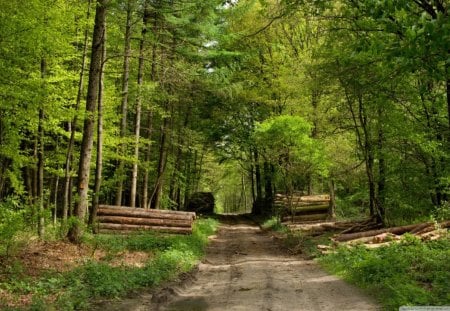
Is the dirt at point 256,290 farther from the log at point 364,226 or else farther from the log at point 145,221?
the log at point 145,221

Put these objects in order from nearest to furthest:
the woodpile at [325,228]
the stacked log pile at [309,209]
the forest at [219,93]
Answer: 1. the forest at [219,93]
2. the woodpile at [325,228]
3. the stacked log pile at [309,209]

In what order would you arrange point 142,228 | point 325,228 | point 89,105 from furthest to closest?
point 325,228 < point 142,228 < point 89,105

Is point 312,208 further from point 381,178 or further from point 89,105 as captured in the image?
point 89,105

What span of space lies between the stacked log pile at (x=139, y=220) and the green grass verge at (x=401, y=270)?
26.3ft

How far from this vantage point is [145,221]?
19391 millimetres

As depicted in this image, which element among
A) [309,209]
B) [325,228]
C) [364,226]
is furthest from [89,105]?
[309,209]

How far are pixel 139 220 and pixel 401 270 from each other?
12.3 m

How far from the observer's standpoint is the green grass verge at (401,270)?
767 centimetres

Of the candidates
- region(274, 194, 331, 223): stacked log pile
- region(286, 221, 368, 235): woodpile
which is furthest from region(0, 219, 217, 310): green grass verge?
region(274, 194, 331, 223): stacked log pile

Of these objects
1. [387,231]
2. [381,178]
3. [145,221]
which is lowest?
[145,221]

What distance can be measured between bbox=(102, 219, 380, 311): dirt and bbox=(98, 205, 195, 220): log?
524 centimetres

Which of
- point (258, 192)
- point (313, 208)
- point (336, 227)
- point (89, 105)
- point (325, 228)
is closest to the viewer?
point (89, 105)

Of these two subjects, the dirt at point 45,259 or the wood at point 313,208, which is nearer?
the dirt at point 45,259

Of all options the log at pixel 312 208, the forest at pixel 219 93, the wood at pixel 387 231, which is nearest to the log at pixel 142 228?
the forest at pixel 219 93
